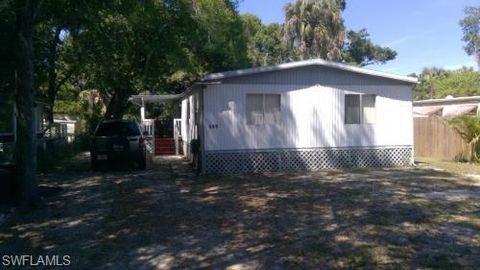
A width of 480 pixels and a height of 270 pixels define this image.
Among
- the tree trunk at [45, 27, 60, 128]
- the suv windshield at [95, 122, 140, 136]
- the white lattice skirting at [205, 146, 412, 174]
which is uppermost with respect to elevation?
the tree trunk at [45, 27, 60, 128]

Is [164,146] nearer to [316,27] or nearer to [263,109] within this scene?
[263,109]

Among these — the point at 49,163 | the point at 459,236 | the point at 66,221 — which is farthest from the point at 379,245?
the point at 49,163

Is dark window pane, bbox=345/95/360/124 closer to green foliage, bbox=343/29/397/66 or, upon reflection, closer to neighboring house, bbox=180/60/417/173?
neighboring house, bbox=180/60/417/173

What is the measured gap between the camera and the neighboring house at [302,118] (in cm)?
1611

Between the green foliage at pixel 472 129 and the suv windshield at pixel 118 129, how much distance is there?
10.9 m

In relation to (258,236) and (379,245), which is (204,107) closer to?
(258,236)

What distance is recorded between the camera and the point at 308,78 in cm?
1683

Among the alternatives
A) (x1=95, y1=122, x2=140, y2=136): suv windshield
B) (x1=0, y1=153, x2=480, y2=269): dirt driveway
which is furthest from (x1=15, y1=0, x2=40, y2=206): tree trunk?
(x1=95, y1=122, x2=140, y2=136): suv windshield

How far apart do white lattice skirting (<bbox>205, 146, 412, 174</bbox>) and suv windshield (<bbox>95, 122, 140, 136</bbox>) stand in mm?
2449

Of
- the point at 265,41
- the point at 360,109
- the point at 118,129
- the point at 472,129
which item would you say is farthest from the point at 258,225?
the point at 265,41

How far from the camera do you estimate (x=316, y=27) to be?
125 ft

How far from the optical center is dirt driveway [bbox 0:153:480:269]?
6.85m

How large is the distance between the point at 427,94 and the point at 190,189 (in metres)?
57.0

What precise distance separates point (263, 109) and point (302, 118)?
1.26m
